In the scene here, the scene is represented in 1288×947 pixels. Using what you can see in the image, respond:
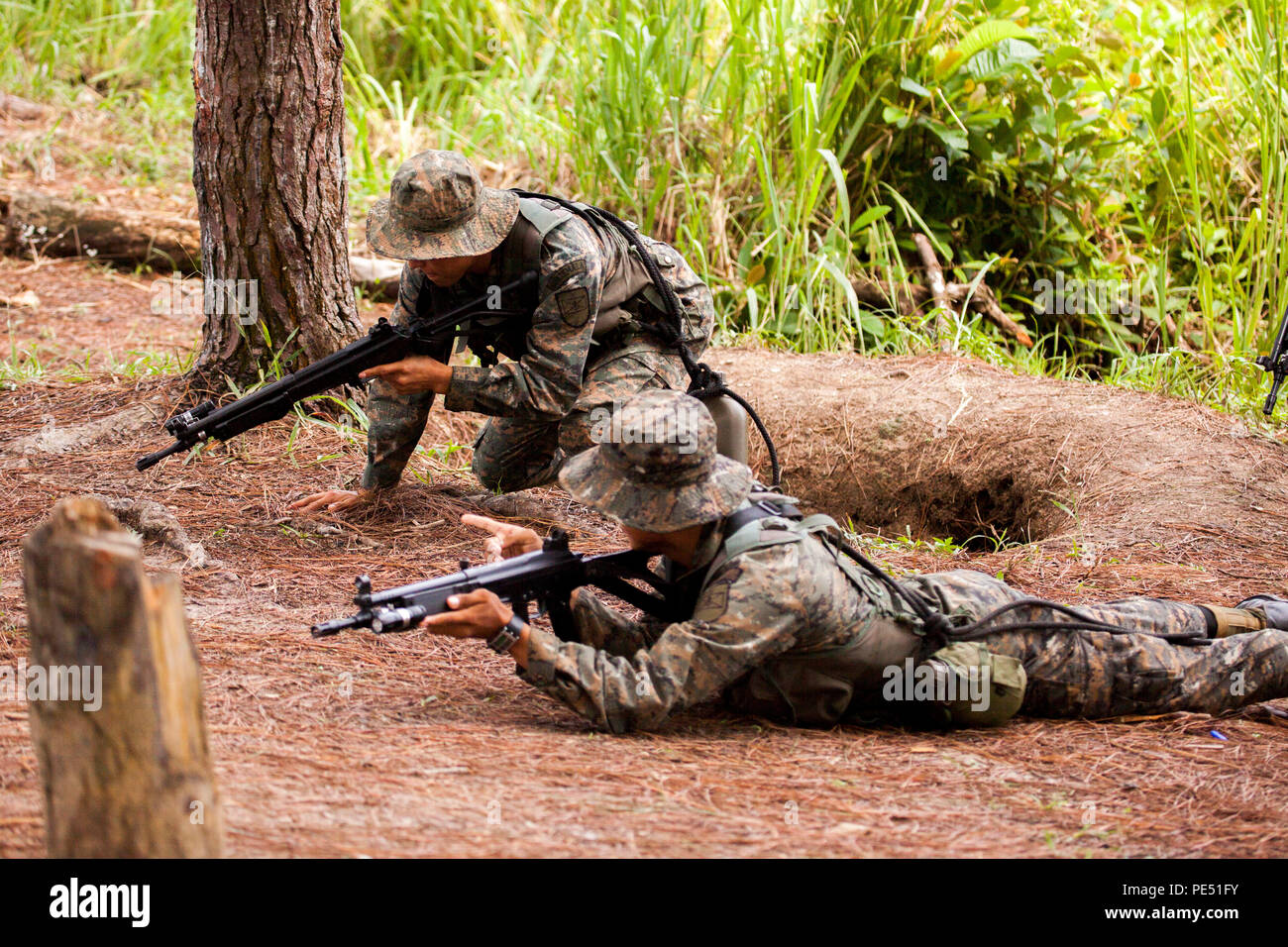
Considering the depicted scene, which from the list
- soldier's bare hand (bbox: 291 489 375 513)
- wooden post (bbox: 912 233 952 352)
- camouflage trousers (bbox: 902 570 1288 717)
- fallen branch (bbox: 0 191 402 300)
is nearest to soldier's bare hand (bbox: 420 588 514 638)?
camouflage trousers (bbox: 902 570 1288 717)

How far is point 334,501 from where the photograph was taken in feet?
14.7

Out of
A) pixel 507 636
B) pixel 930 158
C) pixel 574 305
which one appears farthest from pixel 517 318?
pixel 930 158

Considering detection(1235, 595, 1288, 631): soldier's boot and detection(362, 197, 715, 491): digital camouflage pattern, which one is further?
detection(362, 197, 715, 491): digital camouflage pattern

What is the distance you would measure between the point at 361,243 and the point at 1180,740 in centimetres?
581

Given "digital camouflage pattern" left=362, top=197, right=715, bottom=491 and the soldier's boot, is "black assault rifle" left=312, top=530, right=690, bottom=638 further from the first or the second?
the soldier's boot

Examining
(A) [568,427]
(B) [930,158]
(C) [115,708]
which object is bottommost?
(A) [568,427]

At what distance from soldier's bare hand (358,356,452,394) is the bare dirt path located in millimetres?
621

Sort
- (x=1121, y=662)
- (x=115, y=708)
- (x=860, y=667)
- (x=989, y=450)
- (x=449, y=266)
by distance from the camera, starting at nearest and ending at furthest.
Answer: (x=115, y=708) < (x=860, y=667) < (x=1121, y=662) < (x=449, y=266) < (x=989, y=450)

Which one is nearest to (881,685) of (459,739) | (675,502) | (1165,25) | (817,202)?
(675,502)

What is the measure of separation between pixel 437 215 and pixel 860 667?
1971 millimetres

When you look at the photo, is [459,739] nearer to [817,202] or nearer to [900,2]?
[817,202]

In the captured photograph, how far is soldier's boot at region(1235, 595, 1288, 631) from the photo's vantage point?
3479mm

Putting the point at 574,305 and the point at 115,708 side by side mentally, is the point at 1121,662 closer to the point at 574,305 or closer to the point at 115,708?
the point at 574,305

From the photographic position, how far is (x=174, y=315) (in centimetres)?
686
